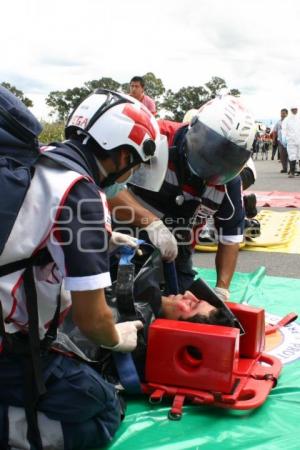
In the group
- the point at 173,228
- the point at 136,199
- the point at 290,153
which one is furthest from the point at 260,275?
the point at 290,153

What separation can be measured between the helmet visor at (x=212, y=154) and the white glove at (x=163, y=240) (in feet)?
1.37

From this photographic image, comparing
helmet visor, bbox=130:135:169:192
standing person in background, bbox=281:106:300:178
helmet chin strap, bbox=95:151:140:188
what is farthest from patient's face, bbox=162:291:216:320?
standing person in background, bbox=281:106:300:178

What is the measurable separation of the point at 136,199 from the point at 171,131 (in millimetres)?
478

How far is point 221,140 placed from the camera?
291 centimetres

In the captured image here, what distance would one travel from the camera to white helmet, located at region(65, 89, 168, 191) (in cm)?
206

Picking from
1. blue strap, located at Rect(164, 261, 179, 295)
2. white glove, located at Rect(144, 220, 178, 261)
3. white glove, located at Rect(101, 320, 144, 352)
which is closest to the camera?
white glove, located at Rect(101, 320, 144, 352)

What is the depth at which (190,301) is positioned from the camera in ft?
9.14

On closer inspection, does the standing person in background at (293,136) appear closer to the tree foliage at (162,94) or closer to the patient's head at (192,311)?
the patient's head at (192,311)

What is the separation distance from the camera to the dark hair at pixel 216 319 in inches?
104

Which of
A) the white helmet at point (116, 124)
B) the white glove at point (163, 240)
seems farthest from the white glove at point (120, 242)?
the white helmet at point (116, 124)

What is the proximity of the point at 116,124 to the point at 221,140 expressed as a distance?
3.18ft

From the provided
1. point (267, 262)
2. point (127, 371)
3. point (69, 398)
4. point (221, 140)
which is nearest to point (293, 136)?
point (267, 262)

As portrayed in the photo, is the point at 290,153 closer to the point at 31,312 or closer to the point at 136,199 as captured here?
the point at 136,199

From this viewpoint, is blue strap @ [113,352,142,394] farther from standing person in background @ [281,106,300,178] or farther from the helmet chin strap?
standing person in background @ [281,106,300,178]
